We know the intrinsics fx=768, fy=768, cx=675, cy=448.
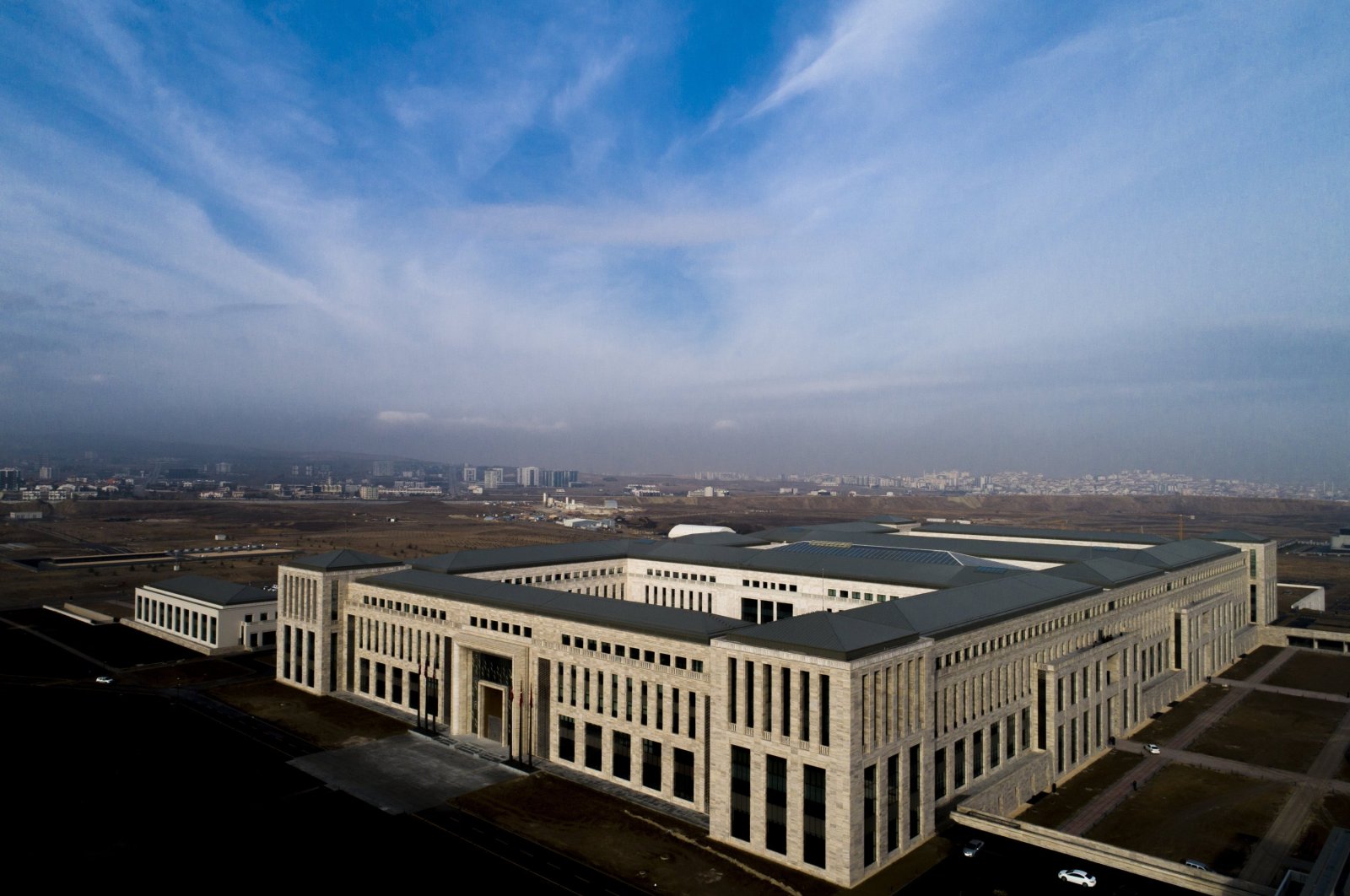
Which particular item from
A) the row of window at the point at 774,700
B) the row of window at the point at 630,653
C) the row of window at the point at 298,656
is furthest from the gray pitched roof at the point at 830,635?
the row of window at the point at 298,656

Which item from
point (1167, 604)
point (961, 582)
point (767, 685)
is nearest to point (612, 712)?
point (767, 685)

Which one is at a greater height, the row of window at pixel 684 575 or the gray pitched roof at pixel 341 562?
the gray pitched roof at pixel 341 562

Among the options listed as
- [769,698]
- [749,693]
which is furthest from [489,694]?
[769,698]

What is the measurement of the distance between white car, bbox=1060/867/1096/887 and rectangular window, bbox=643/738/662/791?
82.1ft

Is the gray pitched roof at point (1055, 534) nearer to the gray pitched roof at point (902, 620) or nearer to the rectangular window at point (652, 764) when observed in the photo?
the gray pitched roof at point (902, 620)

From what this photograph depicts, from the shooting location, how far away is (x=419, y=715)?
68.3 metres

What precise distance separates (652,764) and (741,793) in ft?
30.6

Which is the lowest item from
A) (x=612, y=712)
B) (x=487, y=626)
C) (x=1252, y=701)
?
(x=1252, y=701)

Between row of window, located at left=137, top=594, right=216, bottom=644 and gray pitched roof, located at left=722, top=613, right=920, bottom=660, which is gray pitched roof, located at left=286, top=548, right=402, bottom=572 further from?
gray pitched roof, located at left=722, top=613, right=920, bottom=660

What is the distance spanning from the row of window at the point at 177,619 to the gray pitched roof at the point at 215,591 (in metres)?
1.94

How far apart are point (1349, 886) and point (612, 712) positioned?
40.5 metres

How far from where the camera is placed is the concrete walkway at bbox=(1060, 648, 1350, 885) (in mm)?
45344

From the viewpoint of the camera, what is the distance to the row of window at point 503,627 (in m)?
62.7

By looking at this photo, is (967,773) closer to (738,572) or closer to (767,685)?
(767,685)
